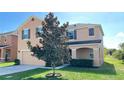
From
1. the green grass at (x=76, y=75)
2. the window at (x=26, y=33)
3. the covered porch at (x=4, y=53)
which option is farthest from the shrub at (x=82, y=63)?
the covered porch at (x=4, y=53)

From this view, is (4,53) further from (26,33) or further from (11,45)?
(26,33)

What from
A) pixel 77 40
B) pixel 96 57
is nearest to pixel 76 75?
pixel 96 57

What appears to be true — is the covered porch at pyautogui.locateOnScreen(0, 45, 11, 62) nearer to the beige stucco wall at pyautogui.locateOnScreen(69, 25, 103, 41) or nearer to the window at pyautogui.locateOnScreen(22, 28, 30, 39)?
the window at pyautogui.locateOnScreen(22, 28, 30, 39)

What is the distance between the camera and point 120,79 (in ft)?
29.7

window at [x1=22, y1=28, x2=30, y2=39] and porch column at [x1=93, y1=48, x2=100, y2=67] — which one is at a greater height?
window at [x1=22, y1=28, x2=30, y2=39]

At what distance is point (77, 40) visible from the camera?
16891 mm

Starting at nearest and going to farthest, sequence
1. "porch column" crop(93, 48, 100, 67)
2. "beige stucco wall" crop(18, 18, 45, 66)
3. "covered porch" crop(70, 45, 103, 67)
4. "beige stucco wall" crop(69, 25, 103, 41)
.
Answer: "porch column" crop(93, 48, 100, 67), "covered porch" crop(70, 45, 103, 67), "beige stucco wall" crop(69, 25, 103, 41), "beige stucco wall" crop(18, 18, 45, 66)

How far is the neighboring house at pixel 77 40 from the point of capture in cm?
1512

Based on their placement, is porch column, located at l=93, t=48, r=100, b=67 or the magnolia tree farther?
porch column, located at l=93, t=48, r=100, b=67

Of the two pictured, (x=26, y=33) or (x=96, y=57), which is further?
(x=26, y=33)

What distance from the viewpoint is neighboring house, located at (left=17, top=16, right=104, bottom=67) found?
49.6 ft

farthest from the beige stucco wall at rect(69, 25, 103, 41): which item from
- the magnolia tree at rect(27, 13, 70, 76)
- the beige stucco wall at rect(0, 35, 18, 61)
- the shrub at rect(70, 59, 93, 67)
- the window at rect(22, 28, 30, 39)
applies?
the beige stucco wall at rect(0, 35, 18, 61)

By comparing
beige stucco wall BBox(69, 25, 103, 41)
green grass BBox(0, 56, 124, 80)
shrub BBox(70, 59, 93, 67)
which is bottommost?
green grass BBox(0, 56, 124, 80)
